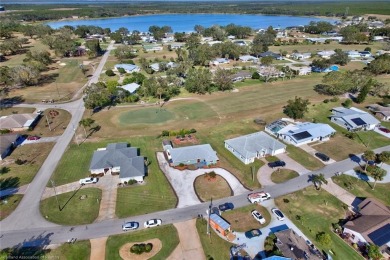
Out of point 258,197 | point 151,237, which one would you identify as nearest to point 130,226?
point 151,237

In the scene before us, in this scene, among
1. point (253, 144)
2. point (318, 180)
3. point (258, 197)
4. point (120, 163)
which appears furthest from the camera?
point (253, 144)

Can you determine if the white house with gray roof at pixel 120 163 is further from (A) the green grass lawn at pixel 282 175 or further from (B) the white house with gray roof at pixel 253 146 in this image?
(A) the green grass lawn at pixel 282 175

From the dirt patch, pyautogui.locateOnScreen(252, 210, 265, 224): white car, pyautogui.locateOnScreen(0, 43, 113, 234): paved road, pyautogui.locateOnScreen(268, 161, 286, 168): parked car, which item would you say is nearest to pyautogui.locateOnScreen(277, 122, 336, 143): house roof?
pyautogui.locateOnScreen(268, 161, 286, 168): parked car

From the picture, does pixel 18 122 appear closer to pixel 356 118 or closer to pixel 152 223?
pixel 152 223

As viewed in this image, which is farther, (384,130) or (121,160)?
(384,130)

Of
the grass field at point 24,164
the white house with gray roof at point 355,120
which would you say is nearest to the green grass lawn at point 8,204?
the grass field at point 24,164

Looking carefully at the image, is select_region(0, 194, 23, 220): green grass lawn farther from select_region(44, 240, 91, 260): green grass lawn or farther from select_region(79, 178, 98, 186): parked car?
select_region(44, 240, 91, 260): green grass lawn

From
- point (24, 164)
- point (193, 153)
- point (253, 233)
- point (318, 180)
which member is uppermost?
point (318, 180)

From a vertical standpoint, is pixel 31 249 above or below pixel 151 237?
above
